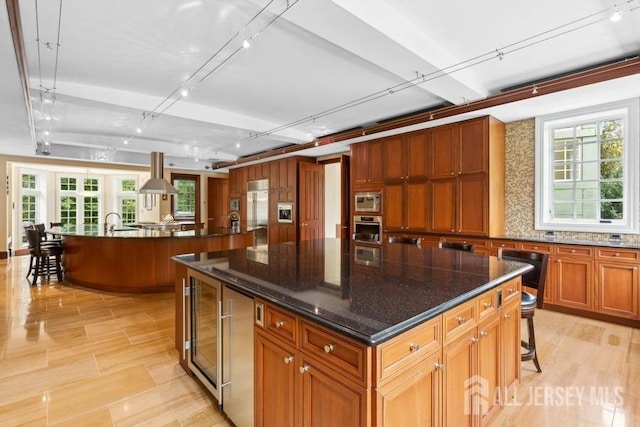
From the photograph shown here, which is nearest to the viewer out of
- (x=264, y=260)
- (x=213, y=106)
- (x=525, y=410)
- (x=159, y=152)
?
(x=525, y=410)

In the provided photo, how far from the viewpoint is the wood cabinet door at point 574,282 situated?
359cm

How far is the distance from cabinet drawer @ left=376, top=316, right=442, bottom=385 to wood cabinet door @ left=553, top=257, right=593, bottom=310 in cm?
344

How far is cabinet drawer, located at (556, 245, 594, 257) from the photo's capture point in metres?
3.58

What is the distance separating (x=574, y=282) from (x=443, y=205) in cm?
178

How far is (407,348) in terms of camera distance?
1.14m

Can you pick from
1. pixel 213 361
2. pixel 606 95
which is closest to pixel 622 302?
pixel 606 95

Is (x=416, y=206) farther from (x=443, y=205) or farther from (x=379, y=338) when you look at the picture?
(x=379, y=338)

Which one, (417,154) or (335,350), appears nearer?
(335,350)

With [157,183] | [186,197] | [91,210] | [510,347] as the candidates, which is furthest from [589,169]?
[91,210]

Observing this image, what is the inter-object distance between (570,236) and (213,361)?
453cm

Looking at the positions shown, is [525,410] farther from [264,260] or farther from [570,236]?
[570,236]

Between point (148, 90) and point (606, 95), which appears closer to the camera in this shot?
point (606, 95)

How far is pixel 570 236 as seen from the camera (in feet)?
13.5

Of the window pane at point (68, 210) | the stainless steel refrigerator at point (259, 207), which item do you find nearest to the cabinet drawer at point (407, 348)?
the stainless steel refrigerator at point (259, 207)
